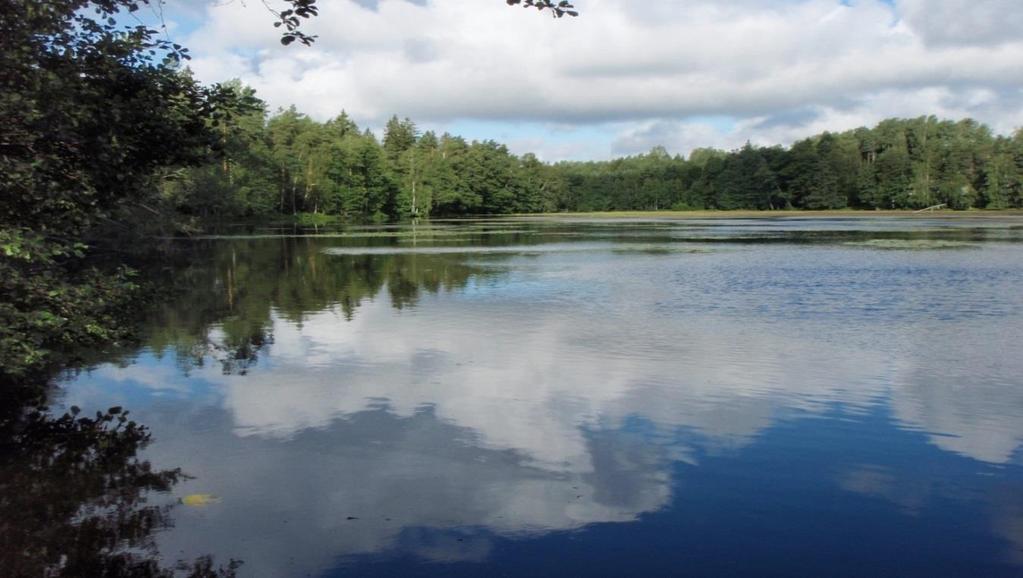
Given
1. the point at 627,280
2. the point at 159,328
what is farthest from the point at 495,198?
the point at 159,328

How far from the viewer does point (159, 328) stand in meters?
16.2

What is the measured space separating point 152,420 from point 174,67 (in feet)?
13.5

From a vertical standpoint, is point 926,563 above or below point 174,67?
below

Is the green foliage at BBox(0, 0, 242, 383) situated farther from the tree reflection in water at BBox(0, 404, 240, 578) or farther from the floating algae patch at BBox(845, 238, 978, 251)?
the floating algae patch at BBox(845, 238, 978, 251)

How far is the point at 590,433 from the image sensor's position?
885cm

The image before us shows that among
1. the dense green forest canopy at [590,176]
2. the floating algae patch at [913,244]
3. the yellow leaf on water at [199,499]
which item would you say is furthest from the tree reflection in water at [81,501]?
the dense green forest canopy at [590,176]

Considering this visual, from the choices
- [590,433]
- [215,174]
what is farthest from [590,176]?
[590,433]

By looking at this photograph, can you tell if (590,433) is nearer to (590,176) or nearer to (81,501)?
(81,501)

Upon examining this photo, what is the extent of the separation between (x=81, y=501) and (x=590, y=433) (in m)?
5.06

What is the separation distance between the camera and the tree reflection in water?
224 inches

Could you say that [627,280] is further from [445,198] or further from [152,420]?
[445,198]

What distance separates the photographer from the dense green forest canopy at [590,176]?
9262cm

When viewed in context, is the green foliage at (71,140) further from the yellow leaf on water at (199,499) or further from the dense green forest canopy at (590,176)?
the dense green forest canopy at (590,176)

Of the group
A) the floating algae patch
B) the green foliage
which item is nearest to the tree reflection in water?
the green foliage
